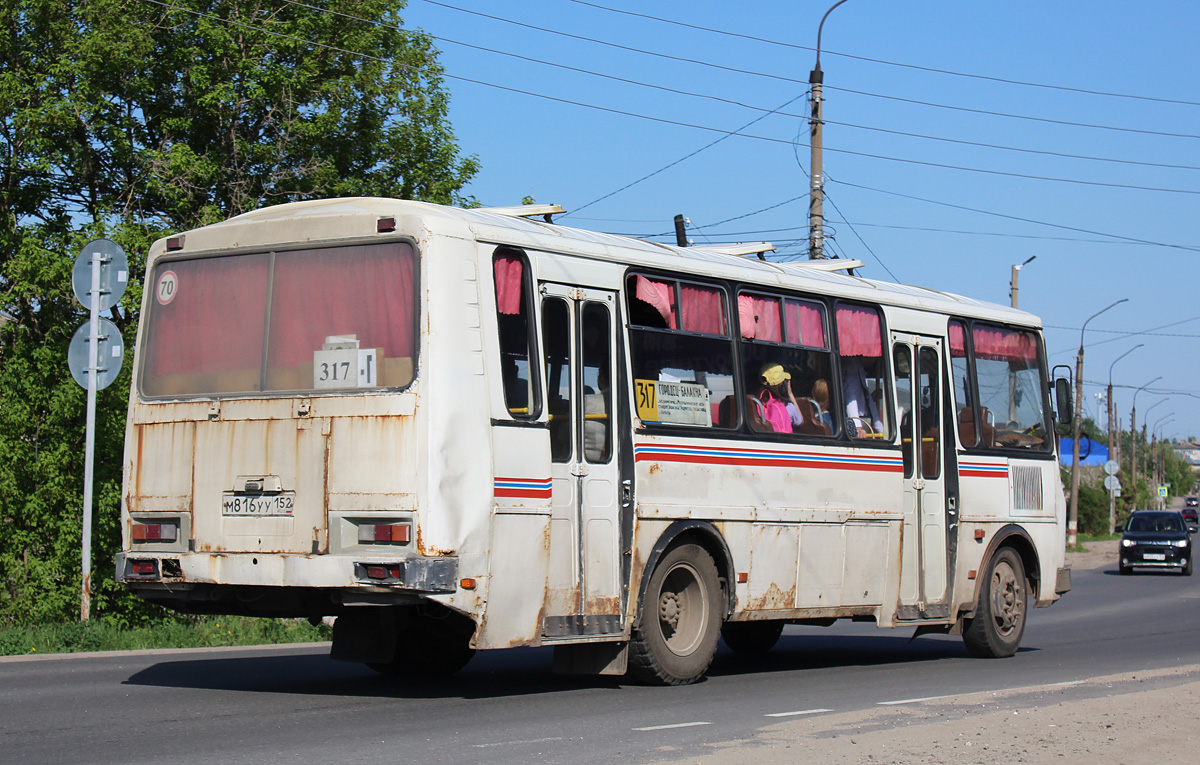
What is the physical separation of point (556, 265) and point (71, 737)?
A: 4.39 m

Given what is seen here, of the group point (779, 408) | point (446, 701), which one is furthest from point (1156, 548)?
point (446, 701)

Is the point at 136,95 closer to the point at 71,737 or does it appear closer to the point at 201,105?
the point at 201,105

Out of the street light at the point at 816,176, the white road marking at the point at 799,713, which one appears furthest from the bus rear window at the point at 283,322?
the street light at the point at 816,176

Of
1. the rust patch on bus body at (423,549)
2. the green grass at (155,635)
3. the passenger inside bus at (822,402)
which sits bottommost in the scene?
the green grass at (155,635)

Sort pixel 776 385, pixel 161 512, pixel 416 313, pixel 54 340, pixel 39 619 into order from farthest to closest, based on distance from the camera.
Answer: pixel 54 340, pixel 39 619, pixel 776 385, pixel 161 512, pixel 416 313

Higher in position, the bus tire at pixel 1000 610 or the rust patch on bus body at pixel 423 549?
the rust patch on bus body at pixel 423 549

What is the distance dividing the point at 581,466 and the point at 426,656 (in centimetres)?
252

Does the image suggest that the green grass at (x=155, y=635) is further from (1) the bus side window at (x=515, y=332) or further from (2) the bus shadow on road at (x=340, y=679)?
(1) the bus side window at (x=515, y=332)

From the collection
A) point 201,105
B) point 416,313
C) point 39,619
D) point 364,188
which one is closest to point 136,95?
point 201,105

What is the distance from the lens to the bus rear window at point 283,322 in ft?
Answer: 30.6

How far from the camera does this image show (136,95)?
2241 cm

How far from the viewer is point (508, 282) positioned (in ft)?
32.2

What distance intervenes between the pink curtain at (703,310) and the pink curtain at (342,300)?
9.29 feet

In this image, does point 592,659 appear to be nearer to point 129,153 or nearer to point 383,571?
point 383,571
